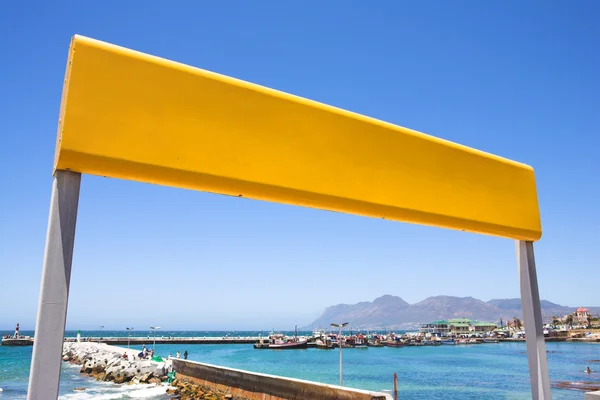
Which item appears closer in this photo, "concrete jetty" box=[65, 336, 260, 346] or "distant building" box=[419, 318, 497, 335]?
"concrete jetty" box=[65, 336, 260, 346]

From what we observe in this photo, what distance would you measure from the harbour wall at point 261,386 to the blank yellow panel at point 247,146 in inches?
221

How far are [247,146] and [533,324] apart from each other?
2.77 metres

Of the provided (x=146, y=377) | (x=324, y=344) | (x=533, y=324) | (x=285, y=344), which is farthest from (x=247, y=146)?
(x=324, y=344)

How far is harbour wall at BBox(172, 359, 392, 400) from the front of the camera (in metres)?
8.88

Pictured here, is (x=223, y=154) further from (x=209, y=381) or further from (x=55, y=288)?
(x=209, y=381)

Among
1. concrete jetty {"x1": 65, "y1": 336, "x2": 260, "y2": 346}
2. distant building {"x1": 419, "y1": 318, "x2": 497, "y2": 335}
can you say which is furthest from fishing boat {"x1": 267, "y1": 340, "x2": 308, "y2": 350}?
distant building {"x1": 419, "y1": 318, "x2": 497, "y2": 335}

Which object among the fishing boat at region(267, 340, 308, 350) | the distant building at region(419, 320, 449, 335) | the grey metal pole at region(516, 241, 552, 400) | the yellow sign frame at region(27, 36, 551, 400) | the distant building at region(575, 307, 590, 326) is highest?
the yellow sign frame at region(27, 36, 551, 400)

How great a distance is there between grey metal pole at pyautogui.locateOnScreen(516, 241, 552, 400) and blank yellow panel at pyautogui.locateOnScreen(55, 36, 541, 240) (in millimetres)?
681

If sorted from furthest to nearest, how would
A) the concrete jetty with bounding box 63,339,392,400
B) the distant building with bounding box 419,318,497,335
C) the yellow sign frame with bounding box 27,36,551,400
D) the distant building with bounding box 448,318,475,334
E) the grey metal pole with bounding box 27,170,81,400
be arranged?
the distant building with bounding box 419,318,497,335
the distant building with bounding box 448,318,475,334
the concrete jetty with bounding box 63,339,392,400
the yellow sign frame with bounding box 27,36,551,400
the grey metal pole with bounding box 27,170,81,400

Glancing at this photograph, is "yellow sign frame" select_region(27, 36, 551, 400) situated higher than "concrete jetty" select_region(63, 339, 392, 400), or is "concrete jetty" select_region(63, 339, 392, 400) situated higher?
"yellow sign frame" select_region(27, 36, 551, 400)

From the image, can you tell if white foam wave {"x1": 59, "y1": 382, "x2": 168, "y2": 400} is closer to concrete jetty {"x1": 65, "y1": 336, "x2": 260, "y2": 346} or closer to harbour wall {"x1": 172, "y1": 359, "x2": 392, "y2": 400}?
harbour wall {"x1": 172, "y1": 359, "x2": 392, "y2": 400}

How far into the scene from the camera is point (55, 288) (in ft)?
5.87

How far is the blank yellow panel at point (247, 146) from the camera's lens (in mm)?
1896

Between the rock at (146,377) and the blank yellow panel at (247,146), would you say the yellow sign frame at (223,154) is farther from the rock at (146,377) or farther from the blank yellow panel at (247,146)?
the rock at (146,377)
